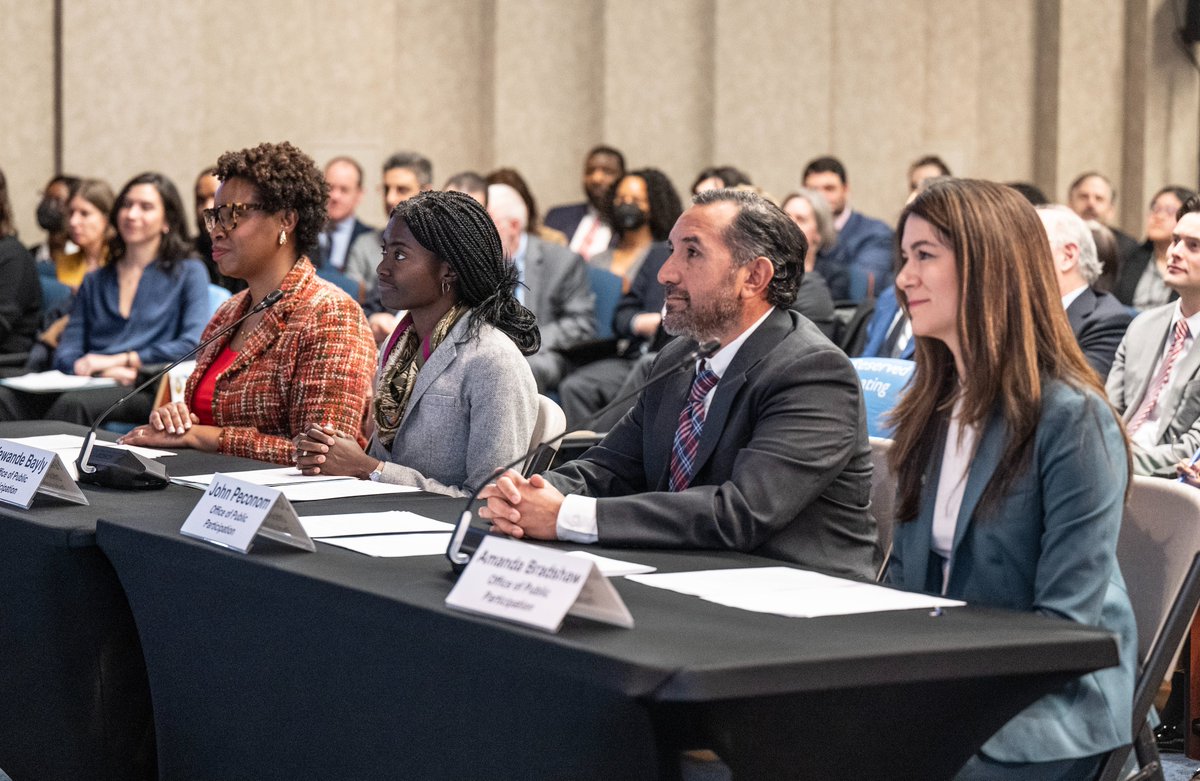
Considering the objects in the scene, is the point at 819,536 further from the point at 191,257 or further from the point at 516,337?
the point at 191,257

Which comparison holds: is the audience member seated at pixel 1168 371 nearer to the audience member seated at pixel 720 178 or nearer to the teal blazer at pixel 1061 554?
the teal blazer at pixel 1061 554

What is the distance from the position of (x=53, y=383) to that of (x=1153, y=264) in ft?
14.1

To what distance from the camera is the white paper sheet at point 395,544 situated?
6.84 ft

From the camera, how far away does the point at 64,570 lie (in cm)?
242

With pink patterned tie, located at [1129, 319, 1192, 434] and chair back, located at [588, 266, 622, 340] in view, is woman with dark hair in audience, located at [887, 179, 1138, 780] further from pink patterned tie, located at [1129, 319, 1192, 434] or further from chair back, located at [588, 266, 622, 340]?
chair back, located at [588, 266, 622, 340]

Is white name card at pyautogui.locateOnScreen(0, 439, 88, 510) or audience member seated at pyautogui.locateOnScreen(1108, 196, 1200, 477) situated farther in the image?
audience member seated at pyautogui.locateOnScreen(1108, 196, 1200, 477)

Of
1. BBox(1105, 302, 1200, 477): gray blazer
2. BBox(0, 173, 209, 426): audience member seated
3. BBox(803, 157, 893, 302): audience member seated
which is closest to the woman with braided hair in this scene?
BBox(1105, 302, 1200, 477): gray blazer

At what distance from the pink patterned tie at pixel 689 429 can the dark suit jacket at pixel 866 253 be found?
4199mm

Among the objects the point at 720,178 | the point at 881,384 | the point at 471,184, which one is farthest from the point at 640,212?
the point at 881,384

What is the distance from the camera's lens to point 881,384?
3.74 m

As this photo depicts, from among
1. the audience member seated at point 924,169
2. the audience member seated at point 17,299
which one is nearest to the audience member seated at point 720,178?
the audience member seated at point 924,169

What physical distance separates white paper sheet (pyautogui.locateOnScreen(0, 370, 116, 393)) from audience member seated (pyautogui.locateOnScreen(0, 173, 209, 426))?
0.33 ft

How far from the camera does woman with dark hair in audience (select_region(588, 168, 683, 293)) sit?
658 centimetres

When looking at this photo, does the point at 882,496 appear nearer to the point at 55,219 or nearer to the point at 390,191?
the point at 390,191
